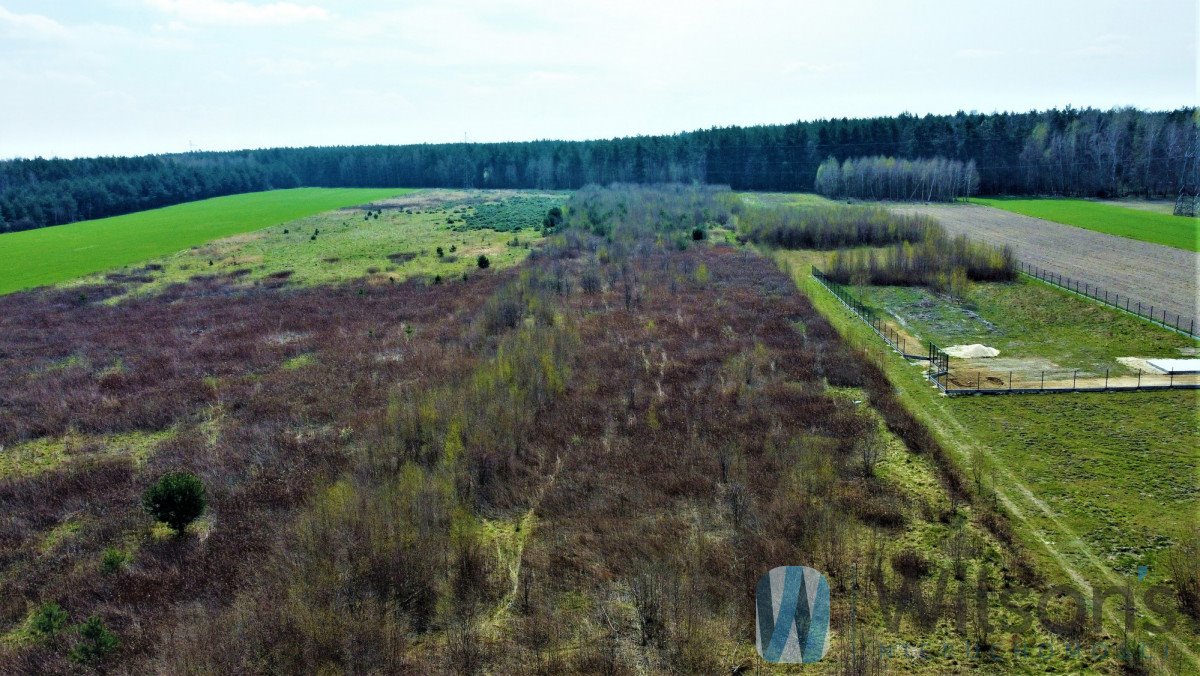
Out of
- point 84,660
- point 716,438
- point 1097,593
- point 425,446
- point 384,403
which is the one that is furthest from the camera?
point 384,403

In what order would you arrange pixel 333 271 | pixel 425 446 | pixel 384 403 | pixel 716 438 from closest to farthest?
pixel 425 446, pixel 716 438, pixel 384 403, pixel 333 271

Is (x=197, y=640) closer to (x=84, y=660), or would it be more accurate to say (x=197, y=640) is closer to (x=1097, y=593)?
(x=84, y=660)

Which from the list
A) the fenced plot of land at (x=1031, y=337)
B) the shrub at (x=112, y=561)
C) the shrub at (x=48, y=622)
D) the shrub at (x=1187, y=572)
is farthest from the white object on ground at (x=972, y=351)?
the shrub at (x=48, y=622)

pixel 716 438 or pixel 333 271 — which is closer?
pixel 716 438

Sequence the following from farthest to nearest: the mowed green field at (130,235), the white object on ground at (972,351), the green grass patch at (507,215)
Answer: the green grass patch at (507,215), the mowed green field at (130,235), the white object on ground at (972,351)

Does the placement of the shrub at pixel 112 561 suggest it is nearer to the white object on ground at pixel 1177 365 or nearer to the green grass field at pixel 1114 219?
the white object on ground at pixel 1177 365

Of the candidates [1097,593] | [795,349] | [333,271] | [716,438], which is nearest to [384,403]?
[716,438]

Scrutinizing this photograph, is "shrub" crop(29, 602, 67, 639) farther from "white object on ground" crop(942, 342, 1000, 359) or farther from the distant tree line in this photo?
the distant tree line
